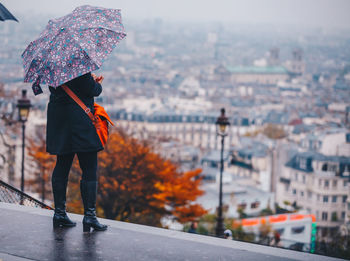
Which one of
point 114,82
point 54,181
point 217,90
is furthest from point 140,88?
point 54,181

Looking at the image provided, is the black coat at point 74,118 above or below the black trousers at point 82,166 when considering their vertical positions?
above

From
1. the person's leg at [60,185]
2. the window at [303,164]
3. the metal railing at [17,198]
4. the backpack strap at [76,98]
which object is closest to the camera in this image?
the backpack strap at [76,98]

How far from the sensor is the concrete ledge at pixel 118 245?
435cm

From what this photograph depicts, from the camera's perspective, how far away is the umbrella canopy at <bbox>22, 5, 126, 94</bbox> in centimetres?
450

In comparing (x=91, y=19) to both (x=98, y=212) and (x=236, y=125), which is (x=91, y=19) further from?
(x=236, y=125)

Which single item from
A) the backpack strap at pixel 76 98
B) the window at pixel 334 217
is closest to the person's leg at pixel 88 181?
the backpack strap at pixel 76 98

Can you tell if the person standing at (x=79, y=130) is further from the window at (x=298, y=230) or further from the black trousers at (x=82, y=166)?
the window at (x=298, y=230)

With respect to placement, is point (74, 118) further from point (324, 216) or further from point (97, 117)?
point (324, 216)

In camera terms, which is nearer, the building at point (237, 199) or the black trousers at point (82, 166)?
the black trousers at point (82, 166)

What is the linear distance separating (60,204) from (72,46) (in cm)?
121

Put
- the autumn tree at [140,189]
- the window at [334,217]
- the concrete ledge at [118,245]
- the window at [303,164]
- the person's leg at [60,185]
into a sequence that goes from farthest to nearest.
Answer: the window at [303,164] → the window at [334,217] → the autumn tree at [140,189] → the person's leg at [60,185] → the concrete ledge at [118,245]

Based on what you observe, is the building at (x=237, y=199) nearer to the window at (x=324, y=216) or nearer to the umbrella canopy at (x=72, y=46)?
the window at (x=324, y=216)

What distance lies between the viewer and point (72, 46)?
14.9 feet

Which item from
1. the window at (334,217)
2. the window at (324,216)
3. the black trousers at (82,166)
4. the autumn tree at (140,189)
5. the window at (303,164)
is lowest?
the window at (324,216)
